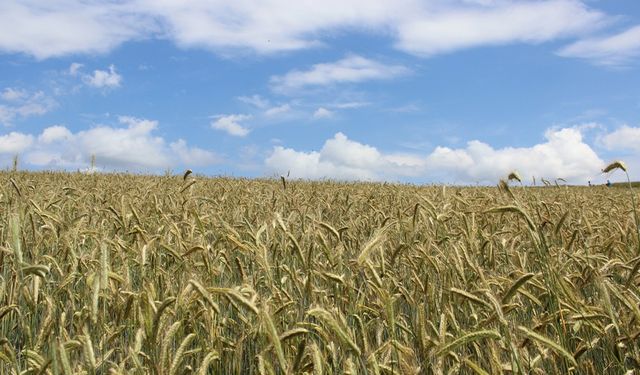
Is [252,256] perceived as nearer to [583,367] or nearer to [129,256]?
[129,256]

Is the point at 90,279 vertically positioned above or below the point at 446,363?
A: above

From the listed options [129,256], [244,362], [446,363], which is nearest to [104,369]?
[244,362]

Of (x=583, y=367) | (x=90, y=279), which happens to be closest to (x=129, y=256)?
(x=90, y=279)

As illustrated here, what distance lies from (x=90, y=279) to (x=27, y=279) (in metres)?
0.83

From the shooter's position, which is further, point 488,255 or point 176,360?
point 488,255

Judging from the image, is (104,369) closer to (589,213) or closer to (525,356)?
(525,356)

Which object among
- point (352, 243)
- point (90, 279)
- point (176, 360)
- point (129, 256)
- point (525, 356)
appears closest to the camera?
point (176, 360)

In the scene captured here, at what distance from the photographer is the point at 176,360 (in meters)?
1.57

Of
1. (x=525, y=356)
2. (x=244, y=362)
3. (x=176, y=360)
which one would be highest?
(x=176, y=360)

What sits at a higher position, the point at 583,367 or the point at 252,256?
the point at 252,256

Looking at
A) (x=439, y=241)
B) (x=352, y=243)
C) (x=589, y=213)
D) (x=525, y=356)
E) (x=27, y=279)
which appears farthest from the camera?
(x=589, y=213)

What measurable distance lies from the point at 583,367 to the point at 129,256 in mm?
2722

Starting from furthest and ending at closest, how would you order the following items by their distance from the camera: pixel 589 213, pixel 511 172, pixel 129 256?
pixel 589 213, pixel 129 256, pixel 511 172

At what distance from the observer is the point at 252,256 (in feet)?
12.8
